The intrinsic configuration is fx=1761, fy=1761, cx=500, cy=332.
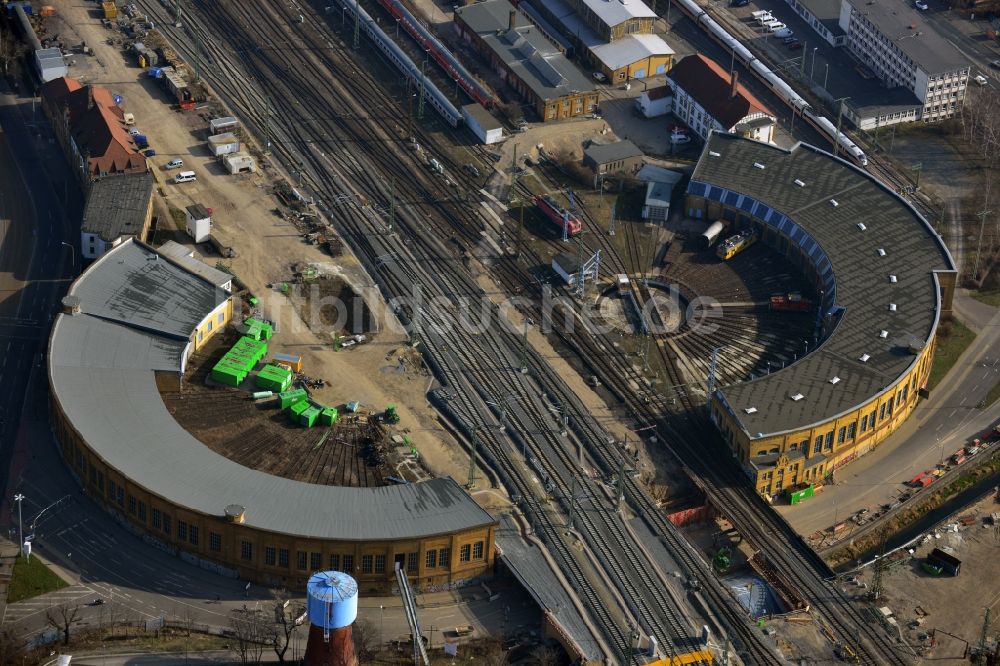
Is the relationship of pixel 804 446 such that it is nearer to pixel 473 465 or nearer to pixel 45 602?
pixel 473 465

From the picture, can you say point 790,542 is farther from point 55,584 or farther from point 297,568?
point 55,584

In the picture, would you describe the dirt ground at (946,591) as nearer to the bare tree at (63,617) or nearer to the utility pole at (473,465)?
the utility pole at (473,465)

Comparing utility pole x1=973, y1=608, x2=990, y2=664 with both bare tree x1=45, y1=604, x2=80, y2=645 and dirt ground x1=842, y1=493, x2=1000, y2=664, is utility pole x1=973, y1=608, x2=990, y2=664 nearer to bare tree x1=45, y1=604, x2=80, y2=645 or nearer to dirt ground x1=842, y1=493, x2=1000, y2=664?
dirt ground x1=842, y1=493, x2=1000, y2=664

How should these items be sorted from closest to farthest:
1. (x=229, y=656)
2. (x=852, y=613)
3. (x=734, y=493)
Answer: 1. (x=229, y=656)
2. (x=852, y=613)
3. (x=734, y=493)

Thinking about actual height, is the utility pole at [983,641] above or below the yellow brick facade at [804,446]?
below

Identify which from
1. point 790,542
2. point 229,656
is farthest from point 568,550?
point 229,656

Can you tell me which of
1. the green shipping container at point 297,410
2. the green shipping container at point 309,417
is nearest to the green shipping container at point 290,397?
the green shipping container at point 297,410
